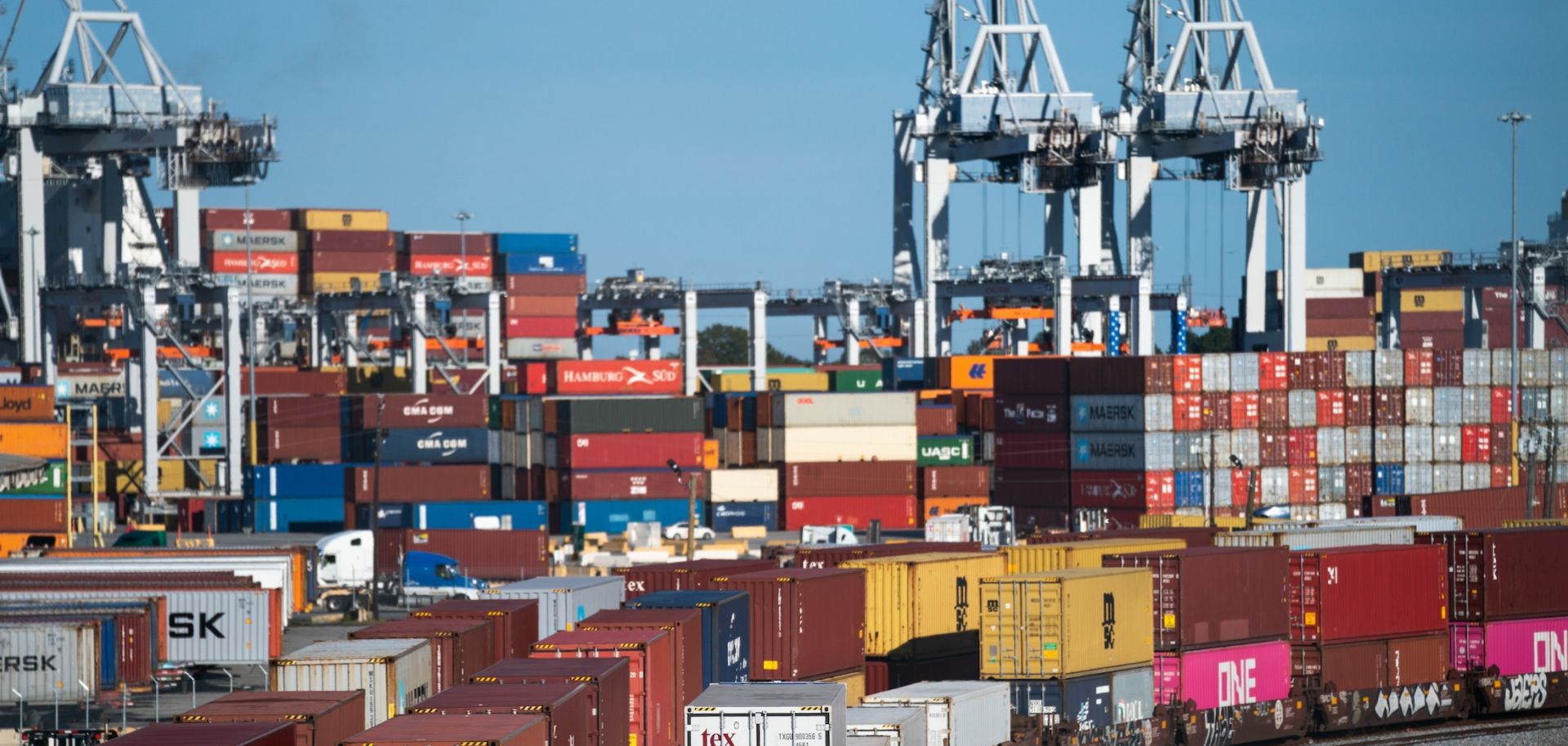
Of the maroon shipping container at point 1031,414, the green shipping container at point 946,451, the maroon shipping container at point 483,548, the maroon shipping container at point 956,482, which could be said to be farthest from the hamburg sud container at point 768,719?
the green shipping container at point 946,451

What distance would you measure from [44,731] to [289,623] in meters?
19.4

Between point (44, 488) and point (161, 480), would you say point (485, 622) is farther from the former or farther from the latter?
point (161, 480)

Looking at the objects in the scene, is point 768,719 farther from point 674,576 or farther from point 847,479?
point 847,479

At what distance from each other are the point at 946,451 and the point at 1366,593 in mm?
36048

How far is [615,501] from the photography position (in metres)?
67.5

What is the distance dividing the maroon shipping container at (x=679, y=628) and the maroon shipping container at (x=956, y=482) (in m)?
41.7

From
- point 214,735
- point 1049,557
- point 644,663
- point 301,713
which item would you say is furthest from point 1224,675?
point 214,735

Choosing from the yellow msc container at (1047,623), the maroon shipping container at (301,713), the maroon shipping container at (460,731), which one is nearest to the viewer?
the maroon shipping container at (460,731)

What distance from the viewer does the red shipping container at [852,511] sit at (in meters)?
69.1

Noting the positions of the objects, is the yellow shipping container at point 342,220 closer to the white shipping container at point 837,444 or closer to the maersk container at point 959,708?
the white shipping container at point 837,444

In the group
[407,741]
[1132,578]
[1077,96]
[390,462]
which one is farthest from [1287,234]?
[407,741]

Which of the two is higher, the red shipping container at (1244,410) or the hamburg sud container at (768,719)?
the red shipping container at (1244,410)

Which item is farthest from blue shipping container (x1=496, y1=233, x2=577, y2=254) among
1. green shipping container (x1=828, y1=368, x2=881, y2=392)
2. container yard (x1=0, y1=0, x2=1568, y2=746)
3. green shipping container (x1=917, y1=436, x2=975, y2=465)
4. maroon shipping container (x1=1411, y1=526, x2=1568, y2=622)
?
maroon shipping container (x1=1411, y1=526, x2=1568, y2=622)

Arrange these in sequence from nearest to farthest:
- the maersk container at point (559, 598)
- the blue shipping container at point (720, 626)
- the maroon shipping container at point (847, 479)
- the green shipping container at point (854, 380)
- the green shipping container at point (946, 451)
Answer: the blue shipping container at point (720, 626), the maersk container at point (559, 598), the maroon shipping container at point (847, 479), the green shipping container at point (946, 451), the green shipping container at point (854, 380)
